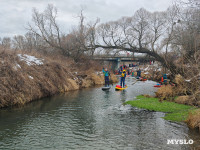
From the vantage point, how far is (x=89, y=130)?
8766mm

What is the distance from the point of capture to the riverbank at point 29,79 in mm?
13434

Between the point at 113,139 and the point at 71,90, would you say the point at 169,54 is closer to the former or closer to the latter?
the point at 71,90

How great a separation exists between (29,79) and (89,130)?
31.2ft

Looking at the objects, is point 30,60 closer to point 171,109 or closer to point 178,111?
point 171,109

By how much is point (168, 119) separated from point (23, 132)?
7.53 m

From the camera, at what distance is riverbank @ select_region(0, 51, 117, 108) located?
13.4 m

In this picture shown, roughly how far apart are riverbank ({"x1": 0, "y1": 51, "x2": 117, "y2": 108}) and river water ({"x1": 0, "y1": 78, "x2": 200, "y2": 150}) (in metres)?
1.55

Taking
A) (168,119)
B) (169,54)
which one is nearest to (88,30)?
(169,54)

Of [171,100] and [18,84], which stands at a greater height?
[18,84]

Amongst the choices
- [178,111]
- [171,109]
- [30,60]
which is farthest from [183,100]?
[30,60]

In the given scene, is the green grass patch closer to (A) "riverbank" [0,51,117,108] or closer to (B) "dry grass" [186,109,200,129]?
(B) "dry grass" [186,109,200,129]

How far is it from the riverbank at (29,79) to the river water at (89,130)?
5.10ft

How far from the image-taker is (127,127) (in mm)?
9078

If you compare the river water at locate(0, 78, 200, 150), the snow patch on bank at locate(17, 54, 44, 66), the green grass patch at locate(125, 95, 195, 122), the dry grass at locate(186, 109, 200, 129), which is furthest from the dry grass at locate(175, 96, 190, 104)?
the snow patch on bank at locate(17, 54, 44, 66)
